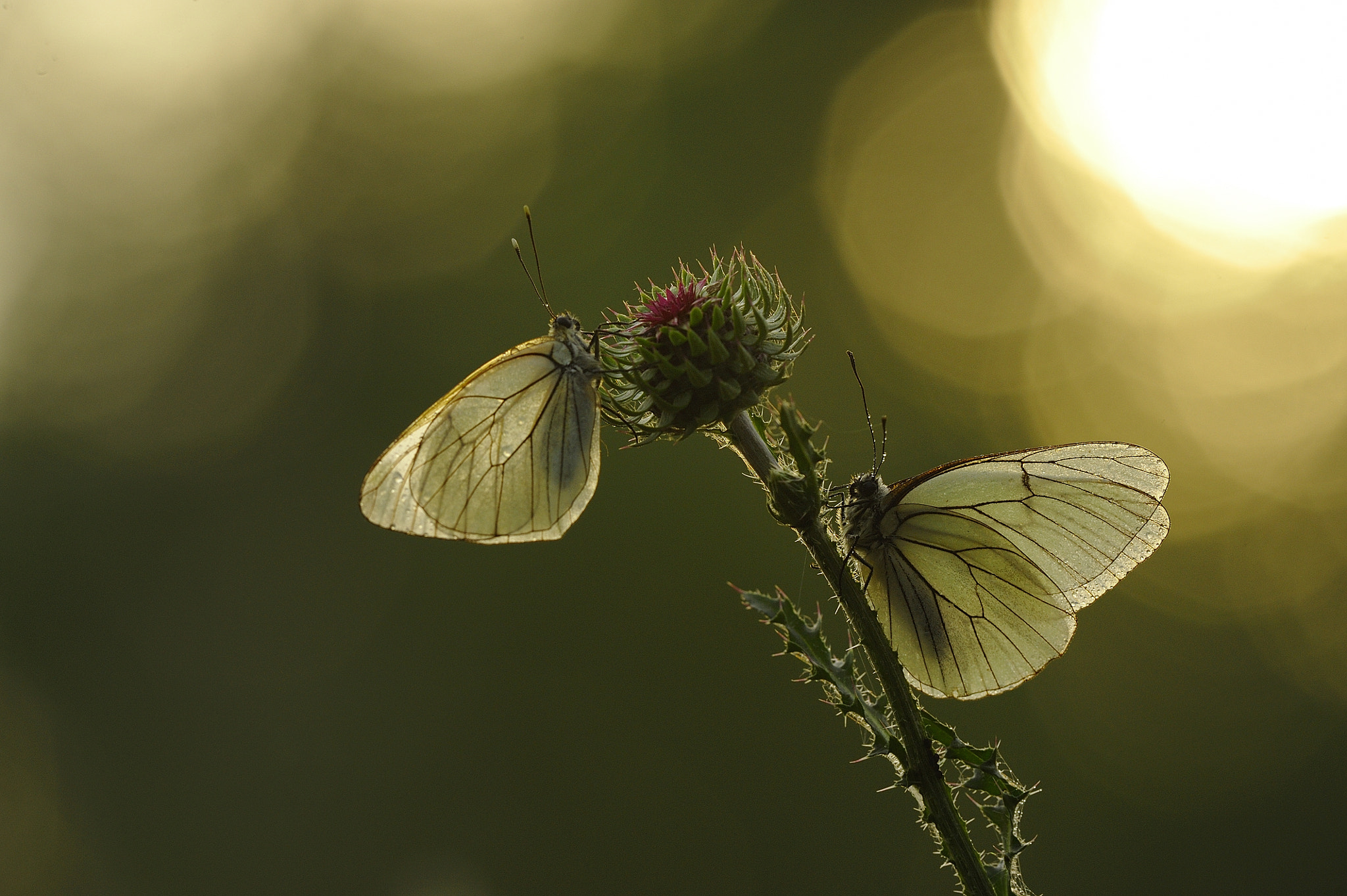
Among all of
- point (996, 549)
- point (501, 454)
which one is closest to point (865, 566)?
point (996, 549)

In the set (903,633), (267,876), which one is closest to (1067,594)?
(903,633)

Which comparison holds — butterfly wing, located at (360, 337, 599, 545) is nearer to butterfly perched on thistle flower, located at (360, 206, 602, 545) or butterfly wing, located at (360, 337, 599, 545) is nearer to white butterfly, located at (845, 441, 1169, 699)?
butterfly perched on thistle flower, located at (360, 206, 602, 545)

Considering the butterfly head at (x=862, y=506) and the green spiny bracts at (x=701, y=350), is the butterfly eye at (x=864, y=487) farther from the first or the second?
the green spiny bracts at (x=701, y=350)

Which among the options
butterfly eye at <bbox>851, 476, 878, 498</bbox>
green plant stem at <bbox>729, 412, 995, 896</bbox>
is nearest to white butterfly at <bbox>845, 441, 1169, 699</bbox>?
butterfly eye at <bbox>851, 476, 878, 498</bbox>

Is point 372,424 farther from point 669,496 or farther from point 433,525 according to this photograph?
point 433,525

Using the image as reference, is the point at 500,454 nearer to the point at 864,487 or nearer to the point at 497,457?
the point at 497,457

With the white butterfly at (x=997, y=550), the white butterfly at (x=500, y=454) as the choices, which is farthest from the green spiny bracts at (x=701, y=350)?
the white butterfly at (x=997, y=550)

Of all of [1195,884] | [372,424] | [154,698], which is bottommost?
[1195,884]

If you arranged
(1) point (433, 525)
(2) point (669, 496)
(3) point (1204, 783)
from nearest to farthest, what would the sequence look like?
(1) point (433, 525), (3) point (1204, 783), (2) point (669, 496)
